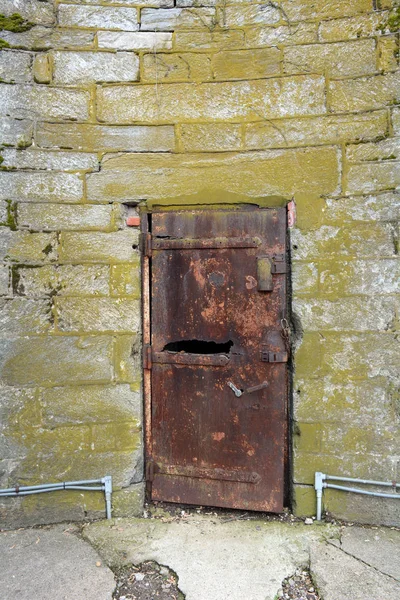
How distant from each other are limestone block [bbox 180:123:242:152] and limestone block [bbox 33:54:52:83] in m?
0.89

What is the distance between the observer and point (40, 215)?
101 inches

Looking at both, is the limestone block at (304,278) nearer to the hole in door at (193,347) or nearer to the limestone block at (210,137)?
the hole in door at (193,347)

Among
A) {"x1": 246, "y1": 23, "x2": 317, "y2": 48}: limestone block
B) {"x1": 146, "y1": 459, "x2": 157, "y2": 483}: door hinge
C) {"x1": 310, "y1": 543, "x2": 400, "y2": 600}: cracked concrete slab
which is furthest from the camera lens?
{"x1": 146, "y1": 459, "x2": 157, "y2": 483}: door hinge

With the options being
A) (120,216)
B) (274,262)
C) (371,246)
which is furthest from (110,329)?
(371,246)

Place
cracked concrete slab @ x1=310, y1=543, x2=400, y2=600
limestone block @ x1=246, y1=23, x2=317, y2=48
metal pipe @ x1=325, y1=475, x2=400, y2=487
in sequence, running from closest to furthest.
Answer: cracked concrete slab @ x1=310, y1=543, x2=400, y2=600
metal pipe @ x1=325, y1=475, x2=400, y2=487
limestone block @ x1=246, y1=23, x2=317, y2=48

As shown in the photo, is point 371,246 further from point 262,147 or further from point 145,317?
point 145,317

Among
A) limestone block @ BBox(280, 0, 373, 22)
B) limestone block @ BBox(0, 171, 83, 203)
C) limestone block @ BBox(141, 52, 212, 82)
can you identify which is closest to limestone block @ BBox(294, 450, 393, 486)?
limestone block @ BBox(0, 171, 83, 203)

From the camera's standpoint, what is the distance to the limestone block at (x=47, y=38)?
8.40ft

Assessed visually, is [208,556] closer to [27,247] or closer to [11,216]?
[27,247]

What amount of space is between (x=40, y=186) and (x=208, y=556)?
234 cm

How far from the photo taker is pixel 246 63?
256 cm

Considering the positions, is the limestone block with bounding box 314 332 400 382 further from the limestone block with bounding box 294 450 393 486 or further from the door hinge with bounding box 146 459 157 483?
the door hinge with bounding box 146 459 157 483

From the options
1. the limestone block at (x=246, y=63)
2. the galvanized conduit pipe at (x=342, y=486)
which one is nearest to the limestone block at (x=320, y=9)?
the limestone block at (x=246, y=63)

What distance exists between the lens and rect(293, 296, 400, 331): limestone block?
2.43m
